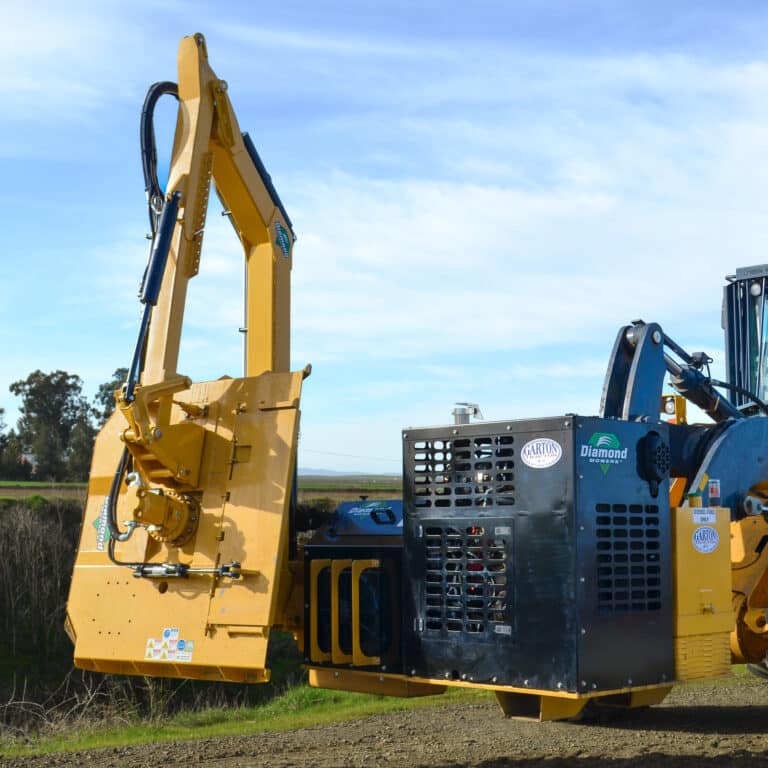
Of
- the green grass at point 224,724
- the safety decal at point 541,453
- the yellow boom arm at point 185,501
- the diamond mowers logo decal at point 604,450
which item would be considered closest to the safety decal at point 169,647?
the yellow boom arm at point 185,501

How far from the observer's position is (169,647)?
20.3 ft

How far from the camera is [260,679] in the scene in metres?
5.84

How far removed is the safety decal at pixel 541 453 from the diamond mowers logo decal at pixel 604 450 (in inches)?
5.3

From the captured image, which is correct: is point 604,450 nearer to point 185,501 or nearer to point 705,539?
point 705,539

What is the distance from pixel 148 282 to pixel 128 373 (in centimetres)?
57

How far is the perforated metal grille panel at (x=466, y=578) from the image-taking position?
5.52 meters

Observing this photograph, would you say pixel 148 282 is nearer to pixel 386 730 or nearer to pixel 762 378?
pixel 386 730

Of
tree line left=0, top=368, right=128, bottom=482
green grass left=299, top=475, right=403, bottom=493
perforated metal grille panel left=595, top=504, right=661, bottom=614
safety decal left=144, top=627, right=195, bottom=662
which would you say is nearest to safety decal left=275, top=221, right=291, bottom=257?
safety decal left=144, top=627, right=195, bottom=662

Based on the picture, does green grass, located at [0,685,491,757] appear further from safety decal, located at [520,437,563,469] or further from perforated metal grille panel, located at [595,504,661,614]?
safety decal, located at [520,437,563,469]

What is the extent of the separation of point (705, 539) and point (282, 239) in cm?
350

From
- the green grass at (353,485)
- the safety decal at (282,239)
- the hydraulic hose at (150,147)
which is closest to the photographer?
the hydraulic hose at (150,147)

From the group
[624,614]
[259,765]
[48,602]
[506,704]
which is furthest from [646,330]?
[48,602]

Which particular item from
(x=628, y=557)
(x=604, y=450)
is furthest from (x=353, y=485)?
(x=604, y=450)

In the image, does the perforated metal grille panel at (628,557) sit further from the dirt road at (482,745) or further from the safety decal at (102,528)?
→ the safety decal at (102,528)
